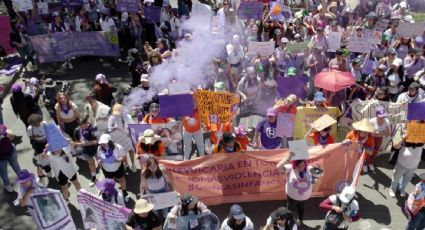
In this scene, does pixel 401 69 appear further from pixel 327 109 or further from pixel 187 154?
pixel 187 154

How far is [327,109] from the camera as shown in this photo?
879 cm

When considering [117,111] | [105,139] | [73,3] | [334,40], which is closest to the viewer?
[105,139]

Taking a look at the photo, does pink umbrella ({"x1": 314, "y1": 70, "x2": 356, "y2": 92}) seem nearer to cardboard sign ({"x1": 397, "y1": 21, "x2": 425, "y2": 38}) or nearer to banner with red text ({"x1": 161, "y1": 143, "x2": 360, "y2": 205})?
banner with red text ({"x1": 161, "y1": 143, "x2": 360, "y2": 205})

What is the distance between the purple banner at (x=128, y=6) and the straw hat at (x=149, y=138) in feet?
22.2

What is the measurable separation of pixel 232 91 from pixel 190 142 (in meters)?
2.42

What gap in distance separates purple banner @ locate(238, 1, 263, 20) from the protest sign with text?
7.55 meters

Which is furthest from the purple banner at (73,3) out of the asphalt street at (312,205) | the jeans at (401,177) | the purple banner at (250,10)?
the jeans at (401,177)

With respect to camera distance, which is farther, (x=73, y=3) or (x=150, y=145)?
(x=73, y=3)

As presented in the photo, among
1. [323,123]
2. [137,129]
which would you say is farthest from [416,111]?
[137,129]

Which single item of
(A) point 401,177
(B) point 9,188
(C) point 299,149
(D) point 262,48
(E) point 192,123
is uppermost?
(D) point 262,48

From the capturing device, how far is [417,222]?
22.1ft

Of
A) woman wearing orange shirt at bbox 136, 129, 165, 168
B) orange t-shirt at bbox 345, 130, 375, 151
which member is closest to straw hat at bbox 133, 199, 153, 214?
woman wearing orange shirt at bbox 136, 129, 165, 168

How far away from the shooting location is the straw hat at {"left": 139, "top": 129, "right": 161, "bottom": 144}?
7484 mm

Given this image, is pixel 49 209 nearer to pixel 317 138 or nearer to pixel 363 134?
pixel 317 138
